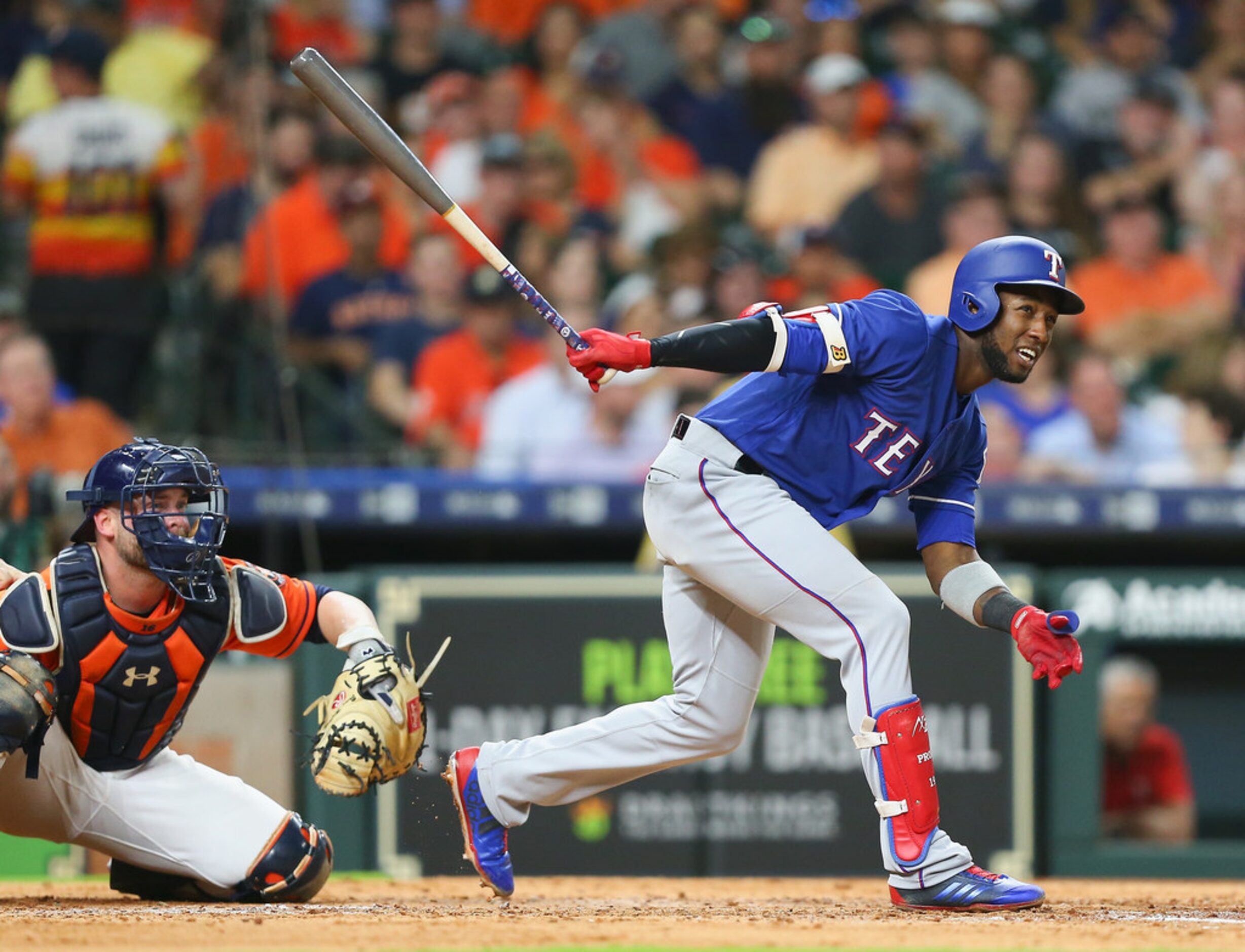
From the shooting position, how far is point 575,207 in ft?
31.6

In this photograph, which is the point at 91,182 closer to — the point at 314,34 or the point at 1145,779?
the point at 314,34

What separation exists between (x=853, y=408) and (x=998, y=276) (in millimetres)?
468

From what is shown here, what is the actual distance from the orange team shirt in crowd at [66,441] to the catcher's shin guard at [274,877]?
285 cm

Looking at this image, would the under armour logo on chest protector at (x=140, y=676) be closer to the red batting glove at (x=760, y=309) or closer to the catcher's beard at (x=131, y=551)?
the catcher's beard at (x=131, y=551)

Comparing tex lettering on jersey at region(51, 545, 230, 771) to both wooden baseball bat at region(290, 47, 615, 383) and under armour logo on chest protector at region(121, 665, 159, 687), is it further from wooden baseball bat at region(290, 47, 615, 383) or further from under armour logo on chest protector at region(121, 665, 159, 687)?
wooden baseball bat at region(290, 47, 615, 383)

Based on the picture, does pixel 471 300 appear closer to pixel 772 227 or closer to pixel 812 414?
pixel 772 227

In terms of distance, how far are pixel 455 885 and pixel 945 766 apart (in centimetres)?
227

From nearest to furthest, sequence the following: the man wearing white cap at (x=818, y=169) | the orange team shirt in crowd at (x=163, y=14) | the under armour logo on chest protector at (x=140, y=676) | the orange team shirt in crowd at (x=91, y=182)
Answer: the under armour logo on chest protector at (x=140, y=676)
the orange team shirt in crowd at (x=91, y=182)
the orange team shirt in crowd at (x=163, y=14)
the man wearing white cap at (x=818, y=169)

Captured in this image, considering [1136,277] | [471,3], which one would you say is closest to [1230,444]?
[1136,277]

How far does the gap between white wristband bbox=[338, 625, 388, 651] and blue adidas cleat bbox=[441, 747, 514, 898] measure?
37 cm

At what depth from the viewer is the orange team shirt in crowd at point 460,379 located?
8289 millimetres

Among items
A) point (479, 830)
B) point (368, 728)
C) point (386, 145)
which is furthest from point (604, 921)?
point (386, 145)

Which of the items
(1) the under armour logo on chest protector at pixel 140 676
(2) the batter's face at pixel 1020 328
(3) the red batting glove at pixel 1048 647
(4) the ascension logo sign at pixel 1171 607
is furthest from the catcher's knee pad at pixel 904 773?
(4) the ascension logo sign at pixel 1171 607

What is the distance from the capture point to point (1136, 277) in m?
9.46
